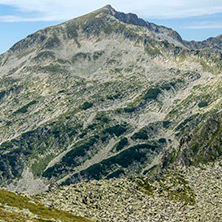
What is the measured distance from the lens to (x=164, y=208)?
125375mm

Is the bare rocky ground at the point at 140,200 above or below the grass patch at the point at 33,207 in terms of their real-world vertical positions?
below

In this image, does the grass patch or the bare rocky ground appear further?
the bare rocky ground

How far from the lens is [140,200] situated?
131m

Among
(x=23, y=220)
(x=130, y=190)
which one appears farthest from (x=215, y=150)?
(x=23, y=220)

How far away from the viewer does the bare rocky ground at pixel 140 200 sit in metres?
113

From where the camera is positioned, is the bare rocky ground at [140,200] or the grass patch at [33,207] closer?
the grass patch at [33,207]

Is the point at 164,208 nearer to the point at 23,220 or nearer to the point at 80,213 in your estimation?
the point at 80,213

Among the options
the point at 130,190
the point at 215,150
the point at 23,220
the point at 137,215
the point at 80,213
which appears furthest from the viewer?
the point at 215,150

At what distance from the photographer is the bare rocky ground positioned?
11300 cm

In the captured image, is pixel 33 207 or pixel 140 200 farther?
pixel 140 200

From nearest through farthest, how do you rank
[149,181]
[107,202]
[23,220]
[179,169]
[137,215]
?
[23,220]
[137,215]
[107,202]
[149,181]
[179,169]

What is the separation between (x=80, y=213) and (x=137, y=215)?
66.2 ft

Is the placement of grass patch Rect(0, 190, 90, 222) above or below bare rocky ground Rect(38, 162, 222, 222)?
above

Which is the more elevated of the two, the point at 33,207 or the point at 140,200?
the point at 33,207
